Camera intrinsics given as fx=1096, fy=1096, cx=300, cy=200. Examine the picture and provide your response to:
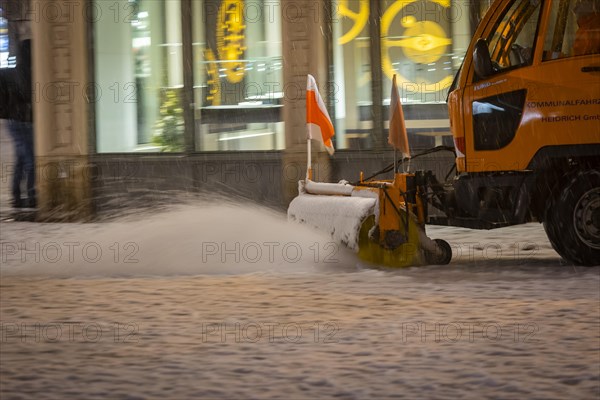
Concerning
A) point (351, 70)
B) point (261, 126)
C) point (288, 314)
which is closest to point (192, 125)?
point (261, 126)

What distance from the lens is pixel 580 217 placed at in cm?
877

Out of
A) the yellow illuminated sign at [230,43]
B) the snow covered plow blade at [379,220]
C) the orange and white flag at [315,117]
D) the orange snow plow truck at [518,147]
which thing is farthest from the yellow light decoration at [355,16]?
the orange snow plow truck at [518,147]

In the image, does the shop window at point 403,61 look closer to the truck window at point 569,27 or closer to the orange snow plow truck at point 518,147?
the orange snow plow truck at point 518,147

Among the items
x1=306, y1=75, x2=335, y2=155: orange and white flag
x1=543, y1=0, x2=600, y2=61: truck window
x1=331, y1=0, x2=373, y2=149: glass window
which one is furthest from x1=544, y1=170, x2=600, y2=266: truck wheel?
x1=331, y1=0, x2=373, y2=149: glass window

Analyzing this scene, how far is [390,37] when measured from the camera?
48.5 feet

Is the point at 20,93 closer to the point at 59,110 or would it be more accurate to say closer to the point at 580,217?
the point at 59,110

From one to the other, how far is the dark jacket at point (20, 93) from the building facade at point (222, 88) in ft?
1.86

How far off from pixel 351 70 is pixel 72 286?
7.18 meters

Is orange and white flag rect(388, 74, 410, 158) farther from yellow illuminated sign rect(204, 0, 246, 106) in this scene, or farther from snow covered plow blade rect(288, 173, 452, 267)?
yellow illuminated sign rect(204, 0, 246, 106)

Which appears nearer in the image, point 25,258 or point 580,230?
point 580,230

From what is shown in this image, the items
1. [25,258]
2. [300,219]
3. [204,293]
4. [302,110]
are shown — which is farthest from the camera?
[302,110]

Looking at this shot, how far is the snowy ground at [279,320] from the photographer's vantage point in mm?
5281

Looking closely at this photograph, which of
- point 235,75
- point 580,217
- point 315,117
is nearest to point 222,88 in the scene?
point 235,75

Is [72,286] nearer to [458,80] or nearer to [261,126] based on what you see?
[458,80]
